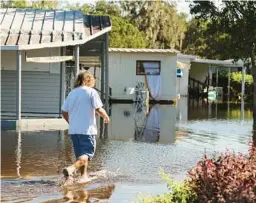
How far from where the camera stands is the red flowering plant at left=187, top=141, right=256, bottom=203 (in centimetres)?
471

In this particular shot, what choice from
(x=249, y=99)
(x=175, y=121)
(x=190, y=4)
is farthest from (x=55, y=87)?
(x=249, y=99)

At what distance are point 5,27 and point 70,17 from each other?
8.80 feet

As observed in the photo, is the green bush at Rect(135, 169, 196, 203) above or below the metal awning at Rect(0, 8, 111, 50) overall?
below

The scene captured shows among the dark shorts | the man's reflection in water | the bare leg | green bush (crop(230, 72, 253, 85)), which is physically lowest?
the man's reflection in water

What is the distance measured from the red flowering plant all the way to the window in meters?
30.5

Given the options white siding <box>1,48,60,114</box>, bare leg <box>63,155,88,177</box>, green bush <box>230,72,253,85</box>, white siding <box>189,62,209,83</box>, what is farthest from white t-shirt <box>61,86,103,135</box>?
white siding <box>189,62,209,83</box>

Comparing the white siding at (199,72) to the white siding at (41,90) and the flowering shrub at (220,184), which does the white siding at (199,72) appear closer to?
the white siding at (41,90)

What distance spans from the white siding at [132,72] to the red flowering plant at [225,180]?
30.4m

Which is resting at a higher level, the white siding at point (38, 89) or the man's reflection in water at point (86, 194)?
the white siding at point (38, 89)

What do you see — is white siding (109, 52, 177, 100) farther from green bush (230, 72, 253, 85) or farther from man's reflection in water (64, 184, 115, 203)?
man's reflection in water (64, 184, 115, 203)

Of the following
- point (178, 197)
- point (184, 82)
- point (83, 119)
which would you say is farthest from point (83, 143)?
point (184, 82)

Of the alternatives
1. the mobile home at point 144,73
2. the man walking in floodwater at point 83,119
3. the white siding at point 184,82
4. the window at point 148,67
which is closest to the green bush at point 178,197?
the man walking in floodwater at point 83,119

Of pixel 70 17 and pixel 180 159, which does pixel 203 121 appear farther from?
pixel 180 159

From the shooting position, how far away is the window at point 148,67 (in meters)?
35.9
